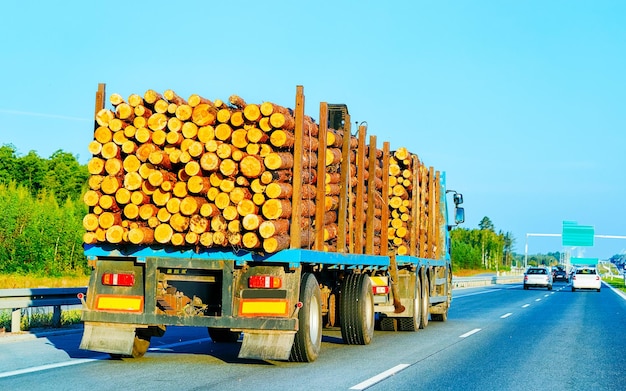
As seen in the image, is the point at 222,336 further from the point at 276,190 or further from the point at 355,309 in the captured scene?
the point at 276,190

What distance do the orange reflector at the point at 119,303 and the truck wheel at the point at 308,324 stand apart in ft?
6.43

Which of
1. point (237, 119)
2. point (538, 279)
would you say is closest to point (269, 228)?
point (237, 119)

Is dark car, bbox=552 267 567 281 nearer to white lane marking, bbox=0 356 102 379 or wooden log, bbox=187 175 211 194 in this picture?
white lane marking, bbox=0 356 102 379

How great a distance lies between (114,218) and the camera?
35.6ft

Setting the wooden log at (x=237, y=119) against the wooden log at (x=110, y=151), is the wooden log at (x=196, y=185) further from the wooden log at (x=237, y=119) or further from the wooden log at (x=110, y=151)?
the wooden log at (x=110, y=151)

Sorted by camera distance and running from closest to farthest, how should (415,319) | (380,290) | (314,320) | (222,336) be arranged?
(314,320) → (222,336) → (380,290) → (415,319)

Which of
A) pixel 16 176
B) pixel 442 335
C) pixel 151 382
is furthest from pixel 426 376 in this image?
pixel 16 176

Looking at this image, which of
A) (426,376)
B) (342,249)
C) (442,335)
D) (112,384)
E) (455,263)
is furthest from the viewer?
(455,263)

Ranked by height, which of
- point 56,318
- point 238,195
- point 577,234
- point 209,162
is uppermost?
point 577,234

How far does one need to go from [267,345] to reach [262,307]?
1.46 feet

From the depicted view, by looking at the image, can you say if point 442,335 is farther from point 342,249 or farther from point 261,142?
point 261,142

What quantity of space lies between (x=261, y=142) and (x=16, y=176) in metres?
60.1

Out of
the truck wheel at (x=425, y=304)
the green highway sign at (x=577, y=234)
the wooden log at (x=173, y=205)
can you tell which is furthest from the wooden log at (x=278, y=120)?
the green highway sign at (x=577, y=234)

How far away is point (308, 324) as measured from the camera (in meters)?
10.8
